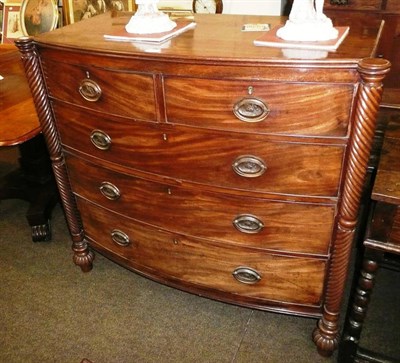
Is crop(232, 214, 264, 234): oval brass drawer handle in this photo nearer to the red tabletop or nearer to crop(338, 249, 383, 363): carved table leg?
crop(338, 249, 383, 363): carved table leg

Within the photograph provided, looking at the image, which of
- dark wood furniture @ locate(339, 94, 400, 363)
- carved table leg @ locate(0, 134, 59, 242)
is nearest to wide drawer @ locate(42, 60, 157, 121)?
dark wood furniture @ locate(339, 94, 400, 363)

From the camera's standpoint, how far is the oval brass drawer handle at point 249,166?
4.05 feet

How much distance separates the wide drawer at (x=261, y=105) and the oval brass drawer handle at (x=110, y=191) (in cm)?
47

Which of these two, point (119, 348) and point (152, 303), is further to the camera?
point (152, 303)

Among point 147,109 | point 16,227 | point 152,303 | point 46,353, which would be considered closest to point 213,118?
point 147,109

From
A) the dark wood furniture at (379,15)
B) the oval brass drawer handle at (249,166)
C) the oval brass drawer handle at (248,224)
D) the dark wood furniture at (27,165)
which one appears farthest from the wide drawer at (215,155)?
the dark wood furniture at (379,15)

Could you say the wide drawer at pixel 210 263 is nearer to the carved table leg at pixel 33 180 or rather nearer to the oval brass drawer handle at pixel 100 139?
the oval brass drawer handle at pixel 100 139

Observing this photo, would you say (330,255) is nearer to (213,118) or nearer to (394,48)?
(213,118)

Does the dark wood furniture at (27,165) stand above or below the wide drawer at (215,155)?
below

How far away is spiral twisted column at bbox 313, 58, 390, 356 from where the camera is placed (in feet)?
3.26

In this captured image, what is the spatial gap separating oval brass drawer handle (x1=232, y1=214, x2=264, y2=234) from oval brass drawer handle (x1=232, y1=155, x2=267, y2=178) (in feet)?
0.54

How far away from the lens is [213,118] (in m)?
1.21

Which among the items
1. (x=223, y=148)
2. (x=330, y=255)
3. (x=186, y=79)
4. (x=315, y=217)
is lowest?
(x=330, y=255)

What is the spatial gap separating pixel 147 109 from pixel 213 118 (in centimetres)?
23
